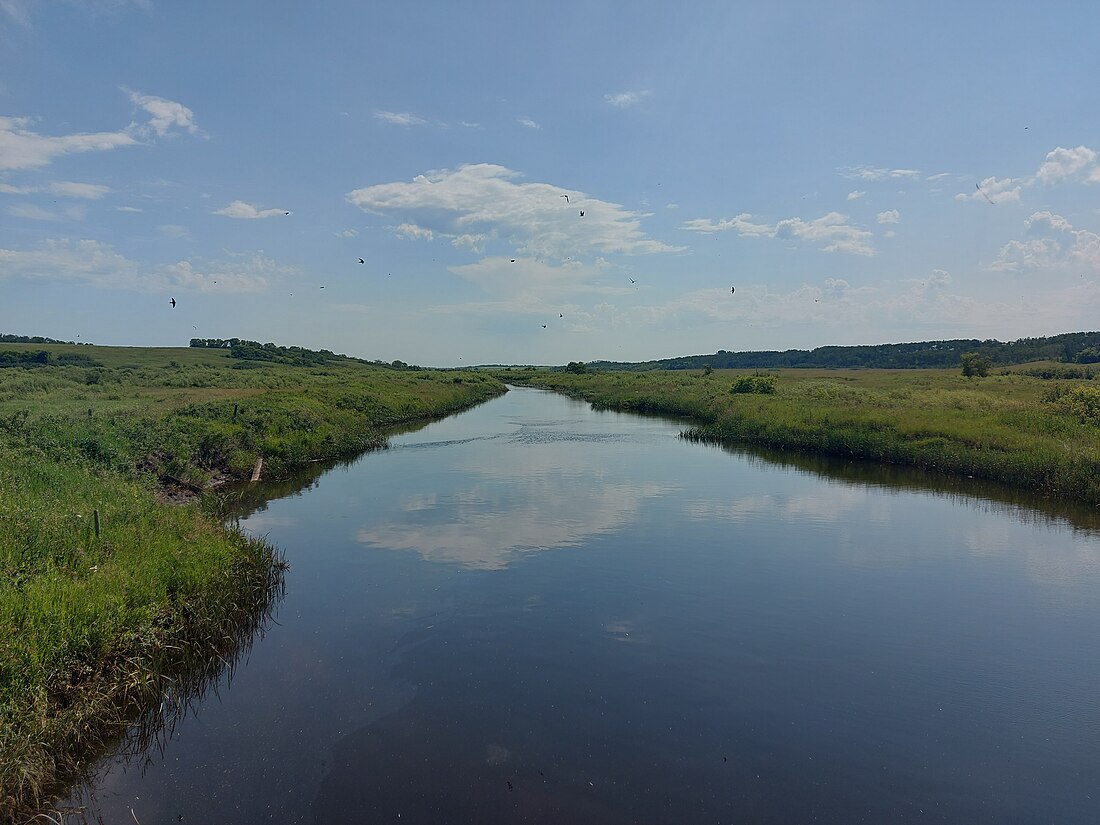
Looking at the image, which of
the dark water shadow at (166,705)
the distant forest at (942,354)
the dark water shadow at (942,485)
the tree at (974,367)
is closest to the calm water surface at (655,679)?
the dark water shadow at (166,705)

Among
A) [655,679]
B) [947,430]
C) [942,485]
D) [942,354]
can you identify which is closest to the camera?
[655,679]

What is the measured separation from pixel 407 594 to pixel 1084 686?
11900 mm

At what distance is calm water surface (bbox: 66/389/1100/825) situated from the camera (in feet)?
25.7

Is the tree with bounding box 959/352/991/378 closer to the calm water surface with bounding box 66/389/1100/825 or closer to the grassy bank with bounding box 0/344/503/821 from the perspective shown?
the calm water surface with bounding box 66/389/1100/825

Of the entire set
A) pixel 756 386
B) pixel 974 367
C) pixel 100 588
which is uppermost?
pixel 974 367

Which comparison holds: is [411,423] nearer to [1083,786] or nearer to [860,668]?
[860,668]

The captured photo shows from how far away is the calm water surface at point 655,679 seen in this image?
7844 mm

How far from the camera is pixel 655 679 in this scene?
10.6 meters

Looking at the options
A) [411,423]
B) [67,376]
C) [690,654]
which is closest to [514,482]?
[690,654]

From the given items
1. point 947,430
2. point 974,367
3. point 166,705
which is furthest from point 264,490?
point 974,367

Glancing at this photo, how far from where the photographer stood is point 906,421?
106ft

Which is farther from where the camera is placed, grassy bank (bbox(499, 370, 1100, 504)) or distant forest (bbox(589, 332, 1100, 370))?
distant forest (bbox(589, 332, 1100, 370))

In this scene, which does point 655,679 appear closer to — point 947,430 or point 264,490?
point 264,490

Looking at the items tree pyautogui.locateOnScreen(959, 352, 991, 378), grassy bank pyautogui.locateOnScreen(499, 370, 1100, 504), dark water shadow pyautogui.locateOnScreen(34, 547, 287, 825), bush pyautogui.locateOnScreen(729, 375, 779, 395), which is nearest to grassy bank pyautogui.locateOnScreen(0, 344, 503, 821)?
dark water shadow pyautogui.locateOnScreen(34, 547, 287, 825)
